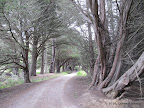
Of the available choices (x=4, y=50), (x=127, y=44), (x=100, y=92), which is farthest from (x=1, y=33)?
(x=127, y=44)

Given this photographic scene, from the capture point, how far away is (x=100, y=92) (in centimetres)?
573

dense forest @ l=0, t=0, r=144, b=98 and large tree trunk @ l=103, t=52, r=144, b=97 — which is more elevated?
dense forest @ l=0, t=0, r=144, b=98

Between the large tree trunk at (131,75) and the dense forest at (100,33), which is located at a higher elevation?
the dense forest at (100,33)

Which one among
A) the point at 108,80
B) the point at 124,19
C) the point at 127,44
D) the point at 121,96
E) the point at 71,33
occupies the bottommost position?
the point at 121,96

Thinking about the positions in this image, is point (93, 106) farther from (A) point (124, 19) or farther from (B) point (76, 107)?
(A) point (124, 19)

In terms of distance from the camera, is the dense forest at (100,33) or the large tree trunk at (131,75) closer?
the large tree trunk at (131,75)

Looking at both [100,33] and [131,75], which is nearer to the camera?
[131,75]

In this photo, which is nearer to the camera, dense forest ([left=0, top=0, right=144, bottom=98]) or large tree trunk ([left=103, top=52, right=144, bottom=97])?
large tree trunk ([left=103, top=52, right=144, bottom=97])

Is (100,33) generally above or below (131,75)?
above

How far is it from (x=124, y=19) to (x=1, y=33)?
24.1ft

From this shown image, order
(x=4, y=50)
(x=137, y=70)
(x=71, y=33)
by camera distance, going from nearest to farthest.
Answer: (x=137, y=70)
(x=4, y=50)
(x=71, y=33)

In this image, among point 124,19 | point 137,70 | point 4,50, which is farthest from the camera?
point 4,50

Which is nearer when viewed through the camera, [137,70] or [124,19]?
[137,70]

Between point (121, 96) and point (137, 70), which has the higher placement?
point (137, 70)
